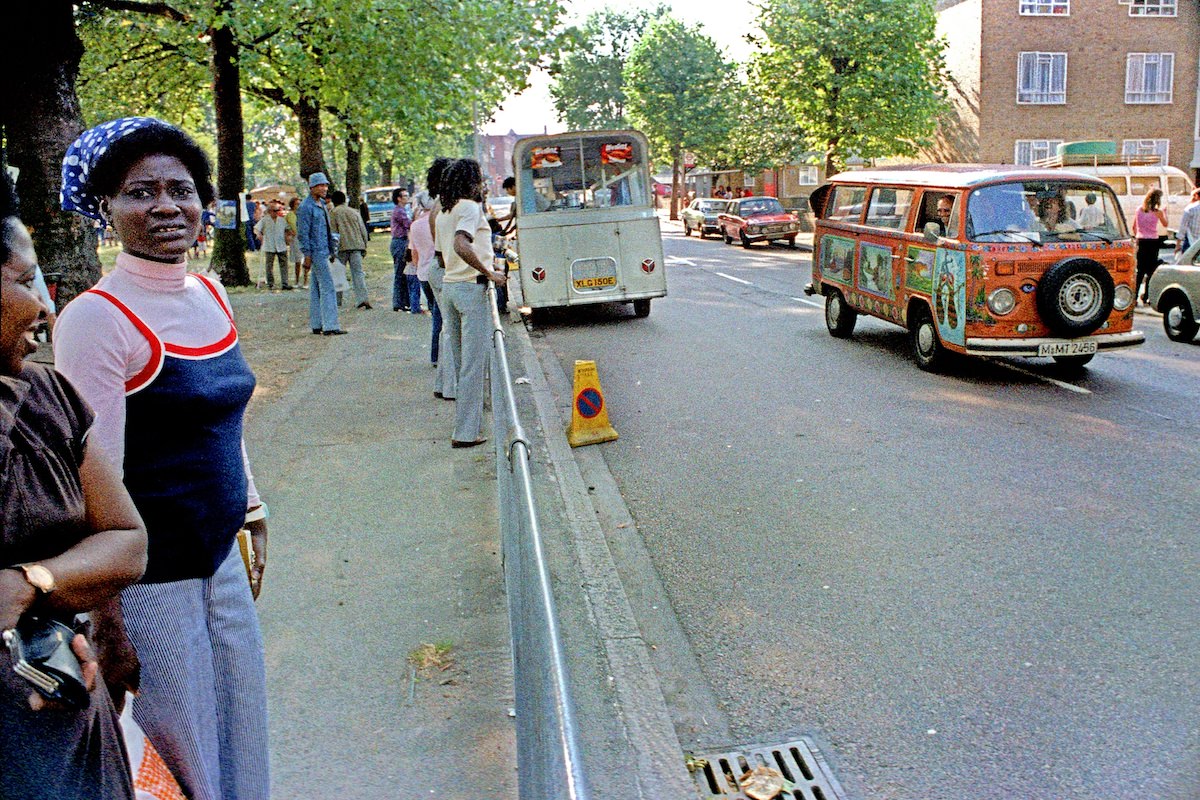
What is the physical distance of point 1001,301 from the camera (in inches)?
407

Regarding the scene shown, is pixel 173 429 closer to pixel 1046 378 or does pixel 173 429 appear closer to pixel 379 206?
pixel 1046 378

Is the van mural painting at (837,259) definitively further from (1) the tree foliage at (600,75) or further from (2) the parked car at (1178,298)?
Result: (1) the tree foliage at (600,75)

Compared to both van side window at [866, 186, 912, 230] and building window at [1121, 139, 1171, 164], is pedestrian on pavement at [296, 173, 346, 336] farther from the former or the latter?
building window at [1121, 139, 1171, 164]

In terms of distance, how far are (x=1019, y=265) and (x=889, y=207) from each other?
7.07 feet

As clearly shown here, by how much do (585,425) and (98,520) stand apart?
279 inches

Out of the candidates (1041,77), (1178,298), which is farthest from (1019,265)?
(1041,77)

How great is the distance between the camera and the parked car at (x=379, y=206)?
5247cm

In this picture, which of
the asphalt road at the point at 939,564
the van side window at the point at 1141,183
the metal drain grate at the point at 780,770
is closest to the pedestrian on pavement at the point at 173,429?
the metal drain grate at the point at 780,770

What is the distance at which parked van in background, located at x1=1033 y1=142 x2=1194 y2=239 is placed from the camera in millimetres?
24156

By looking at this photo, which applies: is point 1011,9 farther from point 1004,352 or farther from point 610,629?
point 610,629

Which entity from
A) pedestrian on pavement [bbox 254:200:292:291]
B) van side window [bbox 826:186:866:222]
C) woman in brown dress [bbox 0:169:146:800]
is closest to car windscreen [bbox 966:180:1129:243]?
van side window [bbox 826:186:866:222]

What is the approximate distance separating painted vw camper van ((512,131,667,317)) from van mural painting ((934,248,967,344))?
6230 millimetres

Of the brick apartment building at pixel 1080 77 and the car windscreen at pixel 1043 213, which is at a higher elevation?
the brick apartment building at pixel 1080 77

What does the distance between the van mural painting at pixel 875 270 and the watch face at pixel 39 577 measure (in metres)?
11.2
